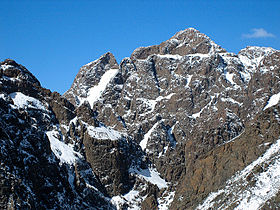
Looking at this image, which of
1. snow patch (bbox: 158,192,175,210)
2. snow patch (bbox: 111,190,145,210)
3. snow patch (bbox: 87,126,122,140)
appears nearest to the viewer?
snow patch (bbox: 158,192,175,210)

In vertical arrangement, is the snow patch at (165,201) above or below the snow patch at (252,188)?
above

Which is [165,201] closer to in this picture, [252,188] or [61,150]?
[61,150]

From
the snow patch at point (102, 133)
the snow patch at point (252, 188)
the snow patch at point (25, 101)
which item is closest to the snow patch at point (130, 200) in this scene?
the snow patch at point (102, 133)

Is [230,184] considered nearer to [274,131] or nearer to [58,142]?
[274,131]

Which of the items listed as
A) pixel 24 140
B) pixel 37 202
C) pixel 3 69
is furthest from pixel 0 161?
pixel 3 69

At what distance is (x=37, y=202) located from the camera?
104500 millimetres

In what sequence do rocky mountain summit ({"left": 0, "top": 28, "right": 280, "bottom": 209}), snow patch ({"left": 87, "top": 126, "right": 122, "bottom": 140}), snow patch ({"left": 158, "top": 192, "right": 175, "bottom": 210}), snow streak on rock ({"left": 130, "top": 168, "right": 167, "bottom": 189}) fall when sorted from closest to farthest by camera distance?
rocky mountain summit ({"left": 0, "top": 28, "right": 280, "bottom": 209}) < snow patch ({"left": 158, "top": 192, "right": 175, "bottom": 210}) < snow streak on rock ({"left": 130, "top": 168, "right": 167, "bottom": 189}) < snow patch ({"left": 87, "top": 126, "right": 122, "bottom": 140})

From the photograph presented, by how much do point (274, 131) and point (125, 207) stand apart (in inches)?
2697

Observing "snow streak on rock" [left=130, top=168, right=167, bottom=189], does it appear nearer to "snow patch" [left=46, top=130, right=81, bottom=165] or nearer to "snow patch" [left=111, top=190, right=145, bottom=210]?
"snow patch" [left=111, top=190, right=145, bottom=210]

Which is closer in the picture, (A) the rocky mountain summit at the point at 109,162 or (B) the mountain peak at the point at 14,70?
(A) the rocky mountain summit at the point at 109,162

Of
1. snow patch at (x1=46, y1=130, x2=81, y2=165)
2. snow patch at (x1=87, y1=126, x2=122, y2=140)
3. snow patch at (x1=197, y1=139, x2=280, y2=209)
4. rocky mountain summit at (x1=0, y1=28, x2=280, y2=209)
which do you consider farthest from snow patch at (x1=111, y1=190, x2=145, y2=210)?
snow patch at (x1=197, y1=139, x2=280, y2=209)

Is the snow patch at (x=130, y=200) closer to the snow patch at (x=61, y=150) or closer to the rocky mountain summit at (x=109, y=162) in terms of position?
the rocky mountain summit at (x=109, y=162)

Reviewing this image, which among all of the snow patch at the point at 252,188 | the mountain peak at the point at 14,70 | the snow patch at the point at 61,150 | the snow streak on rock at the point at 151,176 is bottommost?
the snow patch at the point at 252,188

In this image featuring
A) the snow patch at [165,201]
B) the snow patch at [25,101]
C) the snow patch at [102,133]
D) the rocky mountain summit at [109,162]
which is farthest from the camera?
the snow patch at [102,133]
